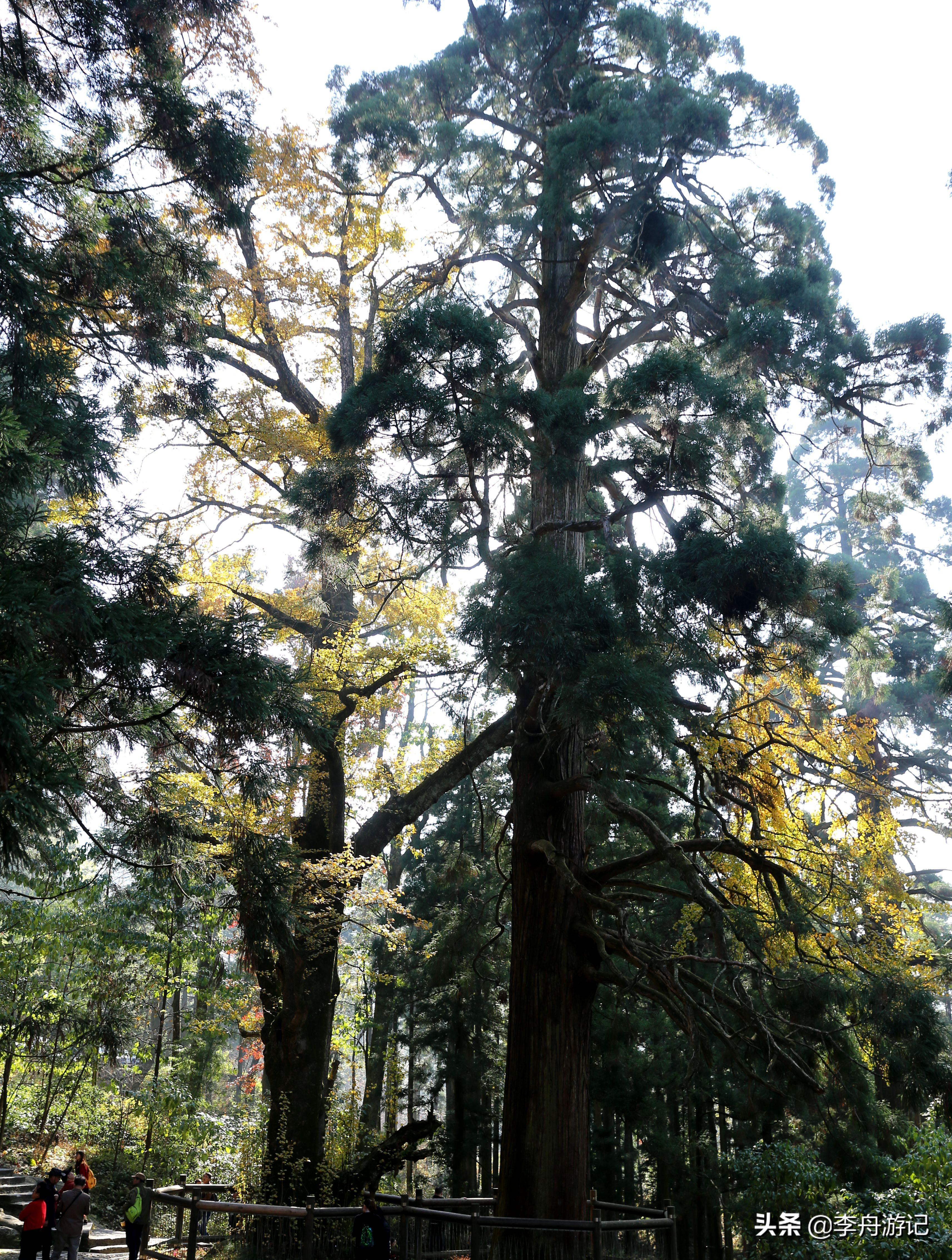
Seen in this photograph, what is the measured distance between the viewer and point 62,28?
6562 mm

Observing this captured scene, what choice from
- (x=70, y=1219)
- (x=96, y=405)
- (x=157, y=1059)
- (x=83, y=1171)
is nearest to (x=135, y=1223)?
(x=70, y=1219)

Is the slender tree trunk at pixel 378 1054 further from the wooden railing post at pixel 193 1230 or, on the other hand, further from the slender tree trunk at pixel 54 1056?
the wooden railing post at pixel 193 1230

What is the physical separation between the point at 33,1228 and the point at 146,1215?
1.16 meters

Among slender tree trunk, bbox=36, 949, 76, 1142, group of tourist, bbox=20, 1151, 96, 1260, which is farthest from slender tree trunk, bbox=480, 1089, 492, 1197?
group of tourist, bbox=20, 1151, 96, 1260

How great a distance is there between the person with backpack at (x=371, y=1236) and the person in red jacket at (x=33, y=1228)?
3.75 meters

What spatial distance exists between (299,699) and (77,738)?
180 centimetres

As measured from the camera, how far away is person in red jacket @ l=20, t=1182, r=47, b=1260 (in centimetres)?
917

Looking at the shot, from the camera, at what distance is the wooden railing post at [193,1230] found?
26.2 feet

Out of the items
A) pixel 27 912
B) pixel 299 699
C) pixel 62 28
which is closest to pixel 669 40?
pixel 62 28

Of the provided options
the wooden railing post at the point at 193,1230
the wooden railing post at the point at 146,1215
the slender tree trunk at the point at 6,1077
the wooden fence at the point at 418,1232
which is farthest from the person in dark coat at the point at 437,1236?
the slender tree trunk at the point at 6,1077

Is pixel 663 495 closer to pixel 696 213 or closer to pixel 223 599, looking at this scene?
pixel 696 213

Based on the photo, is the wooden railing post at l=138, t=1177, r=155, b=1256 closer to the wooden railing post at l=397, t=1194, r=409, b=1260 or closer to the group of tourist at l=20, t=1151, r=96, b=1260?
the group of tourist at l=20, t=1151, r=96, b=1260

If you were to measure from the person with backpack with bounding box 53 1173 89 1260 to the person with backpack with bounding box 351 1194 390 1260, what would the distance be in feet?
12.7

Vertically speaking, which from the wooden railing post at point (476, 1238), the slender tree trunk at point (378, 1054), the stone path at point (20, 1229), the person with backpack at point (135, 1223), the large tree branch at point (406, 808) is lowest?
the stone path at point (20, 1229)
